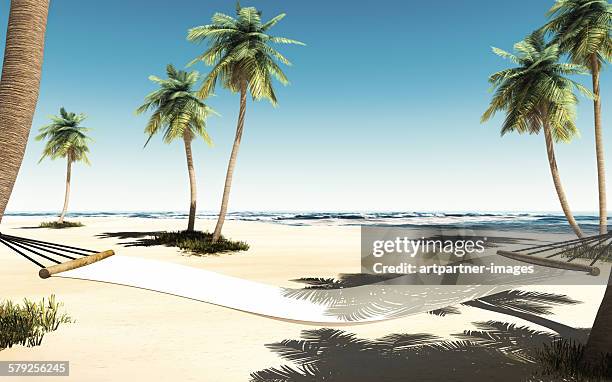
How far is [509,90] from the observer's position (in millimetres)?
14609

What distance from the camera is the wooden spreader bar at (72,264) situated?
10.6ft

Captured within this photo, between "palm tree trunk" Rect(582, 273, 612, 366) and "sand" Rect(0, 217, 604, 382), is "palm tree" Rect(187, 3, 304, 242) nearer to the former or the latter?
"sand" Rect(0, 217, 604, 382)

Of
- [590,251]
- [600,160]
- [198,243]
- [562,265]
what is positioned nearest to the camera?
[562,265]

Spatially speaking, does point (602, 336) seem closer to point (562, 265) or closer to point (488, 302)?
point (562, 265)

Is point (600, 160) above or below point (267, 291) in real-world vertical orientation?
above

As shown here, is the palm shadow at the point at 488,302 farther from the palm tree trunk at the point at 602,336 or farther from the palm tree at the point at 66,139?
the palm tree at the point at 66,139

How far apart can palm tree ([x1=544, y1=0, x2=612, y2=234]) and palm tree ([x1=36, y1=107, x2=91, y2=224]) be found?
1186 inches

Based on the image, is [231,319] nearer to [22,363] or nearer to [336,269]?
[22,363]

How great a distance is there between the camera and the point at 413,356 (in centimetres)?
441

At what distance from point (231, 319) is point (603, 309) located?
15.0ft

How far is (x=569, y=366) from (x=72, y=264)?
479cm

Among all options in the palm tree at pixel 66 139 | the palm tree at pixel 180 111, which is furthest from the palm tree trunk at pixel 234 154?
the palm tree at pixel 66 139

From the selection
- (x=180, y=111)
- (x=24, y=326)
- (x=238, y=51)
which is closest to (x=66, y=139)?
(x=180, y=111)

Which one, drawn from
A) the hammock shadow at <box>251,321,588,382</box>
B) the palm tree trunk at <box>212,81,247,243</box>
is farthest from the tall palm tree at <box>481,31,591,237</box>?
the hammock shadow at <box>251,321,588,382</box>
